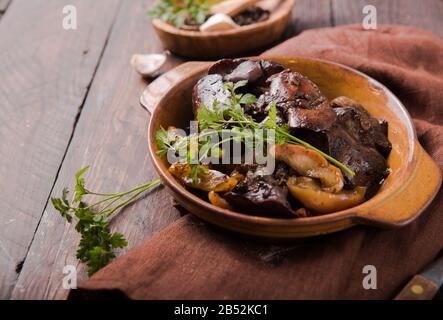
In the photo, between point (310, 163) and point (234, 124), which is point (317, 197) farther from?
point (234, 124)

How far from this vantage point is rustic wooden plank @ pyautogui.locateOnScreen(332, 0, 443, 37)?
3553 mm

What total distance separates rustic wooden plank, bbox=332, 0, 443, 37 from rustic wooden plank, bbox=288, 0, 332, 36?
0.06 metres

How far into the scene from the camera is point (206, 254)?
201cm

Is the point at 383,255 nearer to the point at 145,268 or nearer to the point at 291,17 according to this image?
the point at 145,268

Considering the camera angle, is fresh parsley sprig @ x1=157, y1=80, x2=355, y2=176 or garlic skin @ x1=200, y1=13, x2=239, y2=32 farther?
garlic skin @ x1=200, y1=13, x2=239, y2=32

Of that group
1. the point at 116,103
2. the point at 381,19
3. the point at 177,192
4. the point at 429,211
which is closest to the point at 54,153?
the point at 116,103

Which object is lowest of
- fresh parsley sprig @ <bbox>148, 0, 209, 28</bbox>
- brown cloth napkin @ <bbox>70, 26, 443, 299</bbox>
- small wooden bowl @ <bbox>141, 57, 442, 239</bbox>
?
brown cloth napkin @ <bbox>70, 26, 443, 299</bbox>

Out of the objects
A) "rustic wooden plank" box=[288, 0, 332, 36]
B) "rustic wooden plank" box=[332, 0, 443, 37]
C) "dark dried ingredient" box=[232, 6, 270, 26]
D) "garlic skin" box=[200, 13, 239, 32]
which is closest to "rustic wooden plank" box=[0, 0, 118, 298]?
"garlic skin" box=[200, 13, 239, 32]

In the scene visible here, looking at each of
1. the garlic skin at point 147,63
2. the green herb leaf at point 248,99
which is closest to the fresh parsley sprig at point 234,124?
the green herb leaf at point 248,99

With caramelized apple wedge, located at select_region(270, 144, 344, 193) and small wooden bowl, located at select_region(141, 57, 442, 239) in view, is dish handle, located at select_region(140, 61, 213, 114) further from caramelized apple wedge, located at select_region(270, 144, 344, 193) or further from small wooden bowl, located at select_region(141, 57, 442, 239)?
caramelized apple wedge, located at select_region(270, 144, 344, 193)

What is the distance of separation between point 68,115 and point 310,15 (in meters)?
1.84

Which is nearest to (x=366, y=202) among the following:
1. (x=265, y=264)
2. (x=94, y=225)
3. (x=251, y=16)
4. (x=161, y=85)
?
(x=265, y=264)

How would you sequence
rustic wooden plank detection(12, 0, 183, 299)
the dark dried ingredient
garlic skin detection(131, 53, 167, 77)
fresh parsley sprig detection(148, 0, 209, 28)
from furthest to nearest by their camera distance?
the dark dried ingredient → fresh parsley sprig detection(148, 0, 209, 28) → garlic skin detection(131, 53, 167, 77) → rustic wooden plank detection(12, 0, 183, 299)

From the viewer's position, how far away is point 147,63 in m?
3.14
